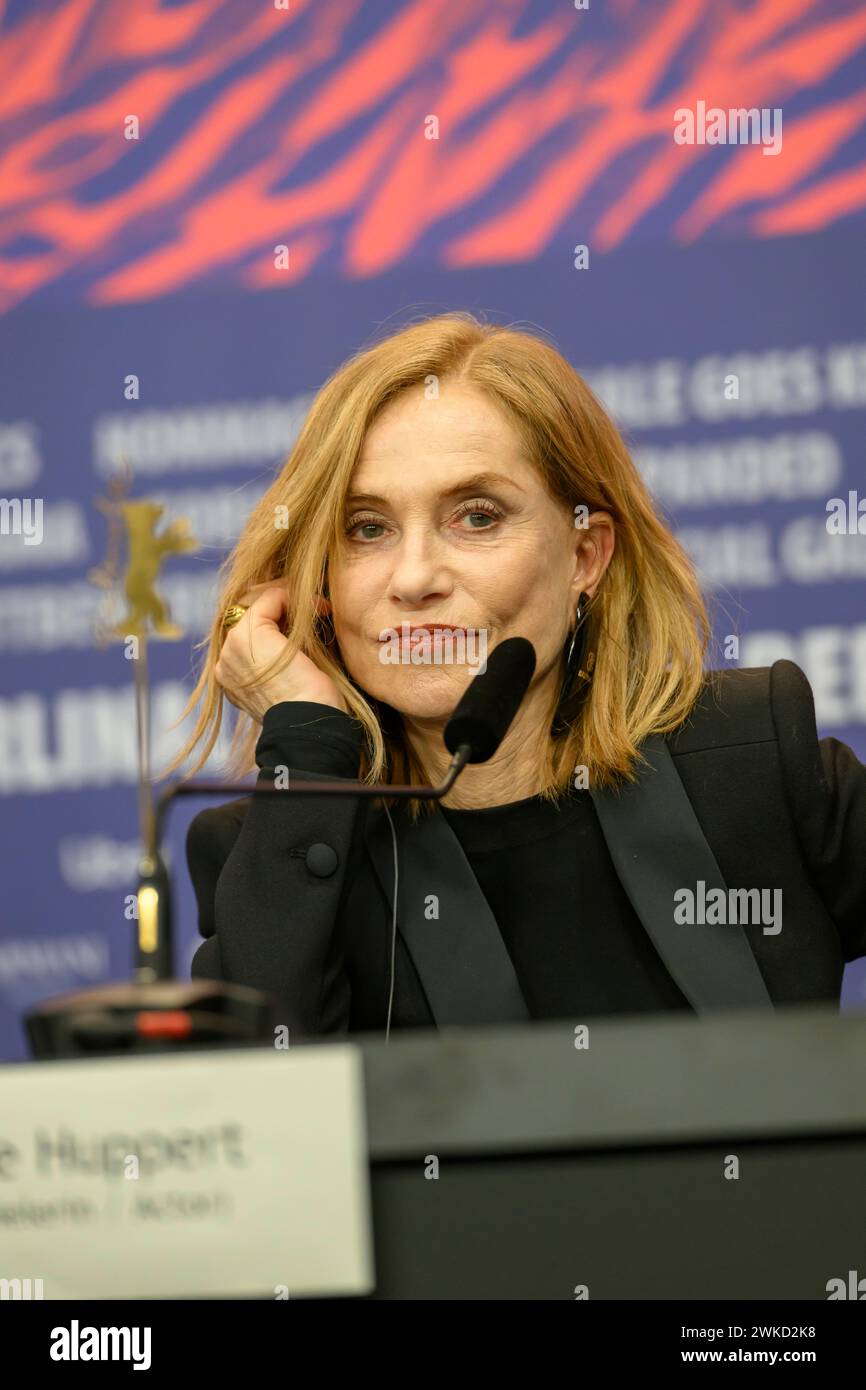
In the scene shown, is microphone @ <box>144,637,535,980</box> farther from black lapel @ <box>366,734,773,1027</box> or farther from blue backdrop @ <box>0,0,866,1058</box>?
blue backdrop @ <box>0,0,866,1058</box>

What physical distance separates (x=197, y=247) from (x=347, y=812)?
152cm

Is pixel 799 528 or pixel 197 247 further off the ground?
pixel 197 247

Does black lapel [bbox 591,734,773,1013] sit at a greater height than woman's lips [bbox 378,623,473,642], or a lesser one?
lesser

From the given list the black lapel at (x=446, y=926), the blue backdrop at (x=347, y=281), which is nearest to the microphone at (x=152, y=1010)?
the black lapel at (x=446, y=926)

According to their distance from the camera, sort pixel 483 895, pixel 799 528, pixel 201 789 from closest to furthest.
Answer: pixel 201 789, pixel 483 895, pixel 799 528

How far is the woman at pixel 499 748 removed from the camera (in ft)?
4.95

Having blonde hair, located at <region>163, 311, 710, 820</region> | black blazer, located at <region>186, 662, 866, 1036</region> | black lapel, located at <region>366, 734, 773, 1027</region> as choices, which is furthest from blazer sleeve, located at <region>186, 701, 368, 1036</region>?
blonde hair, located at <region>163, 311, 710, 820</region>

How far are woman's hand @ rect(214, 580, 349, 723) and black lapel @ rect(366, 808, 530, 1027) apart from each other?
153mm

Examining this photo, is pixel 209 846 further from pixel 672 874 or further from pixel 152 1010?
pixel 152 1010

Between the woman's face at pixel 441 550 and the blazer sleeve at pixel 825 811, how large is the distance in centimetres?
27

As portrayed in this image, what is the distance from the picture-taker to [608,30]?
2.57 meters

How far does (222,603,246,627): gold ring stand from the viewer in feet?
6.02

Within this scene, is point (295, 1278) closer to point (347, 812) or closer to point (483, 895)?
point (347, 812)
